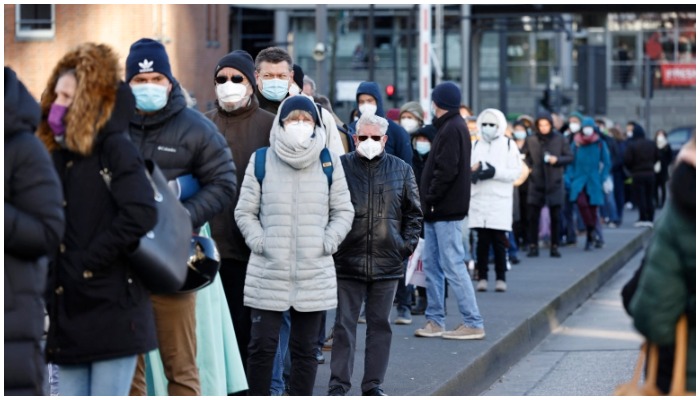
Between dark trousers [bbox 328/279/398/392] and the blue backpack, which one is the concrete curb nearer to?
dark trousers [bbox 328/279/398/392]

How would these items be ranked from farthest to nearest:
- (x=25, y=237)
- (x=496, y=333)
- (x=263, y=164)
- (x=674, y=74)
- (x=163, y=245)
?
(x=674, y=74) < (x=496, y=333) < (x=263, y=164) < (x=163, y=245) < (x=25, y=237)

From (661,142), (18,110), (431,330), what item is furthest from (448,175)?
(661,142)

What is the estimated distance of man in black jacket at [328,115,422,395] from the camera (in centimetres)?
848

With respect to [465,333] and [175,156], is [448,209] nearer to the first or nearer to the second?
[465,333]

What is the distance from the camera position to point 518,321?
40.6ft

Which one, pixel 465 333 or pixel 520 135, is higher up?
pixel 520 135

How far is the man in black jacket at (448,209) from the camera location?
36.7ft

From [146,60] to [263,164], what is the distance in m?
1.16

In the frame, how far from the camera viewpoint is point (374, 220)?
8539 mm

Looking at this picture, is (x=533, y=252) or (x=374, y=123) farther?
(x=533, y=252)

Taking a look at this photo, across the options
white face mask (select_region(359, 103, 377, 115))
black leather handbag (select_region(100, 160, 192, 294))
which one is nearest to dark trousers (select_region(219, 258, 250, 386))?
black leather handbag (select_region(100, 160, 192, 294))

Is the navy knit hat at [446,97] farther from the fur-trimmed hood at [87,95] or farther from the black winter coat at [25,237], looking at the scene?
the black winter coat at [25,237]

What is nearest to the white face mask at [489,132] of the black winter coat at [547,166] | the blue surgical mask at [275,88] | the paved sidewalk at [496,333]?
the paved sidewalk at [496,333]

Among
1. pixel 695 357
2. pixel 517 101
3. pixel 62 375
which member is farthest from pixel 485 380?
pixel 517 101
